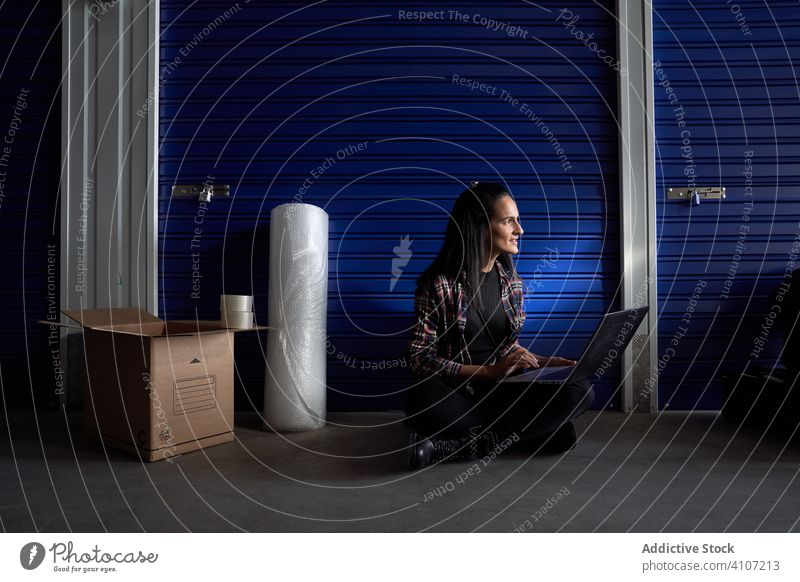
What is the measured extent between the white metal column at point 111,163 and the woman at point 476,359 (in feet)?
5.44

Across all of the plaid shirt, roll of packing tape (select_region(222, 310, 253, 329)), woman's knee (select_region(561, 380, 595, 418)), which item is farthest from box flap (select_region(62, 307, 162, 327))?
woman's knee (select_region(561, 380, 595, 418))

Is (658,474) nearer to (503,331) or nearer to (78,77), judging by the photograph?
(503,331)

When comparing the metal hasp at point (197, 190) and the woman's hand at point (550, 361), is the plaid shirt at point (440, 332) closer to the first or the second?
the woman's hand at point (550, 361)

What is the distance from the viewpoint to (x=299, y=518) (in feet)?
4.68

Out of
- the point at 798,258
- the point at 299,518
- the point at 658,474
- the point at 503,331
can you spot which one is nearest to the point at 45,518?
the point at 299,518

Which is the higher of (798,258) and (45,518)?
(798,258)

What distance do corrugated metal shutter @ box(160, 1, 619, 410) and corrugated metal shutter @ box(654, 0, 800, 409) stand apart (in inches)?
13.5

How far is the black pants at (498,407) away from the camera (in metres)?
1.87

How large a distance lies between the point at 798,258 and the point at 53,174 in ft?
13.7

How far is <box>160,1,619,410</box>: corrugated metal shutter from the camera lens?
2.76 meters

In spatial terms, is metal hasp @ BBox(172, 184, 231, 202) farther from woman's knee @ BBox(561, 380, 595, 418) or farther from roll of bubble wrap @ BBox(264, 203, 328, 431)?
woman's knee @ BBox(561, 380, 595, 418)

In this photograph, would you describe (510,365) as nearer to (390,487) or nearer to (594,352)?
(594,352)

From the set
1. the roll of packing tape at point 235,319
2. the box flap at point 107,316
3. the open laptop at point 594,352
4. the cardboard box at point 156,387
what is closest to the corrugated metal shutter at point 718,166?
the open laptop at point 594,352

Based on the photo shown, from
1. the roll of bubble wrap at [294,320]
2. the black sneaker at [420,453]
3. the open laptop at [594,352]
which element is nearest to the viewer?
the open laptop at [594,352]
